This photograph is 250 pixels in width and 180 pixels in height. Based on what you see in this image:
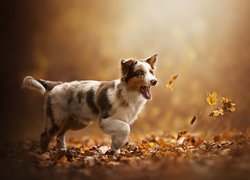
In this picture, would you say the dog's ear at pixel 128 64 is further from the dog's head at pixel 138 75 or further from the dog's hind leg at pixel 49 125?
the dog's hind leg at pixel 49 125

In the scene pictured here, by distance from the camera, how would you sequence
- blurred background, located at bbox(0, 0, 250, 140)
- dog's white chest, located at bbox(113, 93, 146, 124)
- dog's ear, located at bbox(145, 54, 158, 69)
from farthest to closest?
blurred background, located at bbox(0, 0, 250, 140)
dog's ear, located at bbox(145, 54, 158, 69)
dog's white chest, located at bbox(113, 93, 146, 124)

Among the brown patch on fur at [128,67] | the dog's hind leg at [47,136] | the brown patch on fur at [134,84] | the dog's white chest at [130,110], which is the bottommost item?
the dog's hind leg at [47,136]

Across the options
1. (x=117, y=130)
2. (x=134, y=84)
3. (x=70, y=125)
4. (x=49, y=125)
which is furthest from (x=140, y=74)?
(x=49, y=125)

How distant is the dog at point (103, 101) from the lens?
19.8 ft

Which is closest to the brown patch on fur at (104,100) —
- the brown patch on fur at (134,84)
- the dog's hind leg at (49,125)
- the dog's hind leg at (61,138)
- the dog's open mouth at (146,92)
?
the brown patch on fur at (134,84)

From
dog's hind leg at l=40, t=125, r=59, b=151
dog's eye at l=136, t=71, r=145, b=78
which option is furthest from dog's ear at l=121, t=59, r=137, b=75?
dog's hind leg at l=40, t=125, r=59, b=151

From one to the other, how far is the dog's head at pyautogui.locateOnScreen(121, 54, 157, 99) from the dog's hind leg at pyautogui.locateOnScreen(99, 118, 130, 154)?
0.43m

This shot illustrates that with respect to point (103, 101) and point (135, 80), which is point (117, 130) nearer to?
point (103, 101)

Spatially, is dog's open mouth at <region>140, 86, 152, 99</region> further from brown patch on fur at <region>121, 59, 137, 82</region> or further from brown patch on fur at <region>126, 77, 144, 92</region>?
brown patch on fur at <region>121, 59, 137, 82</region>

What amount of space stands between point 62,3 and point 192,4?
2883 mm

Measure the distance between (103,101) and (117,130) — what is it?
415 millimetres

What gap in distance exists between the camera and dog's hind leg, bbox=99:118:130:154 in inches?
236

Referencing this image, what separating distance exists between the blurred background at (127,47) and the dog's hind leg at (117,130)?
4933mm

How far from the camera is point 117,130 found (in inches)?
236
